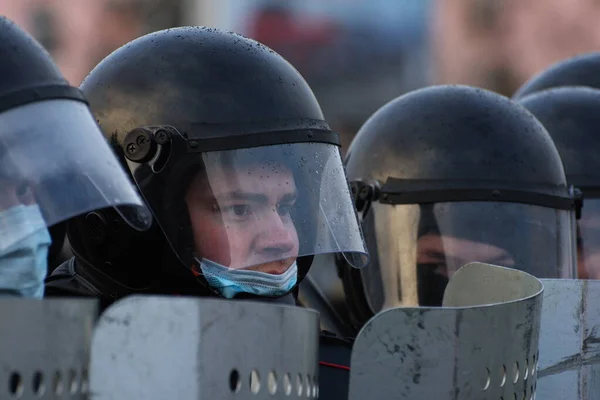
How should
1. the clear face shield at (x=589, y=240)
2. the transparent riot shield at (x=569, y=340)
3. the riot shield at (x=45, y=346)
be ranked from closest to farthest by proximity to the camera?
the riot shield at (x=45, y=346)
the transparent riot shield at (x=569, y=340)
the clear face shield at (x=589, y=240)

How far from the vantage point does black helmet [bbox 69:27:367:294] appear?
3047mm

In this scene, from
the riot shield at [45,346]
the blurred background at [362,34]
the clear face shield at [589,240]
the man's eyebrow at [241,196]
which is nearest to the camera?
the riot shield at [45,346]

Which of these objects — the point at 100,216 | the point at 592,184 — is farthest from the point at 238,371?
the point at 592,184

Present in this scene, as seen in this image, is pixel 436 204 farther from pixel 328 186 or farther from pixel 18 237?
pixel 18 237

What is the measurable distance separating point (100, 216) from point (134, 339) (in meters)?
1.08

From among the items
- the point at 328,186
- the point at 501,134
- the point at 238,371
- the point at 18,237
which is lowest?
the point at 238,371

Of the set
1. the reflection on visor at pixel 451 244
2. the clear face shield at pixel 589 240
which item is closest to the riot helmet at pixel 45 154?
the reflection on visor at pixel 451 244

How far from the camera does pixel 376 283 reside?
13.1 feet

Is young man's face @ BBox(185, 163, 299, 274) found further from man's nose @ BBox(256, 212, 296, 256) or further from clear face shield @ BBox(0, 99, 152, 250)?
clear face shield @ BBox(0, 99, 152, 250)

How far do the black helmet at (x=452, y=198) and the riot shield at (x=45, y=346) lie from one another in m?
1.89

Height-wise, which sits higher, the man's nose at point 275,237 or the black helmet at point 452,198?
the black helmet at point 452,198

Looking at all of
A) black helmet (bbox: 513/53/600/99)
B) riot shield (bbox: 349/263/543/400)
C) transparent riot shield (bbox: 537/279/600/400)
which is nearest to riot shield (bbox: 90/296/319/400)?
riot shield (bbox: 349/263/543/400)

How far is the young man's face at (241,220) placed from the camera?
3.03m

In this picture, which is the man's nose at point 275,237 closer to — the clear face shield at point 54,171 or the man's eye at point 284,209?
the man's eye at point 284,209
